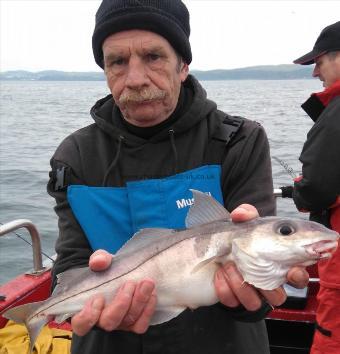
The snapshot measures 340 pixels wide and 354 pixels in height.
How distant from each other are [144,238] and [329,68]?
3.57m

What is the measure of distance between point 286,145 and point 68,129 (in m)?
14.6

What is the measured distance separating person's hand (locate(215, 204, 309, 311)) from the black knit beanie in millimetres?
1198

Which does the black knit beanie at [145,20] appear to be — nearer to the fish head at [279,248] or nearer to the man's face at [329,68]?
the fish head at [279,248]

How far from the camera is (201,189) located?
311cm

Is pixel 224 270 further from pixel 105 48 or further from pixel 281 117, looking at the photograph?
pixel 281 117

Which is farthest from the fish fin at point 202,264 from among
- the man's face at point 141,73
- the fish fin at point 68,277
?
the man's face at point 141,73

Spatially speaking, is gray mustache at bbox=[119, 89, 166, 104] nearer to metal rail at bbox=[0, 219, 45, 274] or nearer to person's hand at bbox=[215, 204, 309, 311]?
person's hand at bbox=[215, 204, 309, 311]

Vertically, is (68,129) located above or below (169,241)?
below

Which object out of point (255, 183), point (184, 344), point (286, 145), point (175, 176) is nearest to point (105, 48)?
point (175, 176)

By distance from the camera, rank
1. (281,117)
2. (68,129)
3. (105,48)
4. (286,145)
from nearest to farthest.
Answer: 1. (105,48)
2. (286,145)
3. (68,129)
4. (281,117)

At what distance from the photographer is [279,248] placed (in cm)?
262

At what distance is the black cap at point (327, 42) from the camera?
541cm

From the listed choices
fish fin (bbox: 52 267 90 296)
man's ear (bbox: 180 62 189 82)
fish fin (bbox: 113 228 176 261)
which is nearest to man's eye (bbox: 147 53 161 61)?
man's ear (bbox: 180 62 189 82)

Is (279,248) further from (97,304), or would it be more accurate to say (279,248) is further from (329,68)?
(329,68)
